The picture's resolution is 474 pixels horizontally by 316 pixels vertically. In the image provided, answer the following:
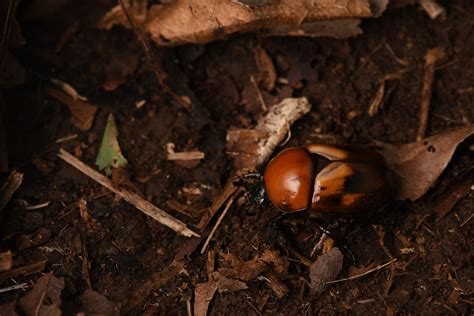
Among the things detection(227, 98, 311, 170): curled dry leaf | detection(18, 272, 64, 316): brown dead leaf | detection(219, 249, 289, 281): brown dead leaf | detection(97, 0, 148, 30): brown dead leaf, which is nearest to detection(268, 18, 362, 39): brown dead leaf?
detection(227, 98, 311, 170): curled dry leaf

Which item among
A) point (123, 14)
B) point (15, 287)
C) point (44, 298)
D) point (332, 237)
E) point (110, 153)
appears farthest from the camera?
point (123, 14)

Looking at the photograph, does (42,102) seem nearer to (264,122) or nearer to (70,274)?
(70,274)

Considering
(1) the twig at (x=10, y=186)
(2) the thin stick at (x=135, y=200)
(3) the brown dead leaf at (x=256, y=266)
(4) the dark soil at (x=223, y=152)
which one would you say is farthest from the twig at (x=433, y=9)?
(1) the twig at (x=10, y=186)

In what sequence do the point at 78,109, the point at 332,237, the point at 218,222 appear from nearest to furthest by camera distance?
the point at 332,237 < the point at 218,222 < the point at 78,109

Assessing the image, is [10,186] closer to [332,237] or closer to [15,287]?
[15,287]

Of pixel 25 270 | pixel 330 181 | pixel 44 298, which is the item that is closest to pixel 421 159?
pixel 330 181

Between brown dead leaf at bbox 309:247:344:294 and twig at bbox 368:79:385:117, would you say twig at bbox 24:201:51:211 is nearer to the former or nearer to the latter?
brown dead leaf at bbox 309:247:344:294

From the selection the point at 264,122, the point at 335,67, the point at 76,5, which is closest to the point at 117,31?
the point at 76,5
